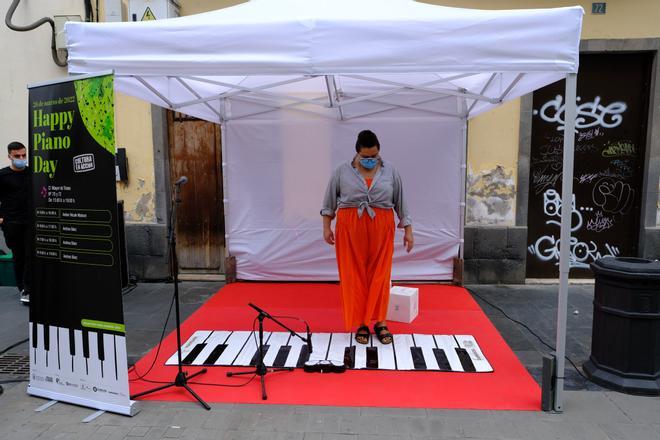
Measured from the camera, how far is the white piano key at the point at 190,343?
12.1 ft

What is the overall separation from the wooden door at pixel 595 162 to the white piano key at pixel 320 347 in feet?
11.0

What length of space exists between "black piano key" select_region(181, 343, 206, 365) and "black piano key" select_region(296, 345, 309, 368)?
32.9 inches

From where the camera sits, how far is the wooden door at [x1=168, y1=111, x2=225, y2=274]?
248 inches

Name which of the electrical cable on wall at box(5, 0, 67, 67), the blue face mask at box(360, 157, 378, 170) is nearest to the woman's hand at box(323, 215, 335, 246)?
the blue face mask at box(360, 157, 378, 170)

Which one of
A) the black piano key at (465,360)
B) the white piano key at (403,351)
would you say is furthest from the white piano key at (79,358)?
the black piano key at (465,360)

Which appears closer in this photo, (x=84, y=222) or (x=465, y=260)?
(x=84, y=222)

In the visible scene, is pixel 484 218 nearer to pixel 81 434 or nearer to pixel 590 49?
pixel 590 49

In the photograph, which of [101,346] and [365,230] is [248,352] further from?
[365,230]

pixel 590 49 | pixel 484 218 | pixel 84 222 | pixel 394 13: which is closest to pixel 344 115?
pixel 484 218

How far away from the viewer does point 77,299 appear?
2.96 meters

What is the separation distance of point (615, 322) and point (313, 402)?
2.13 m

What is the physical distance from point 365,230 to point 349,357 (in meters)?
1.02

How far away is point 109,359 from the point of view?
9.48ft

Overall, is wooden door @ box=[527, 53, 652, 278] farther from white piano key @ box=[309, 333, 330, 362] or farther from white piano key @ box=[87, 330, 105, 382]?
white piano key @ box=[87, 330, 105, 382]
